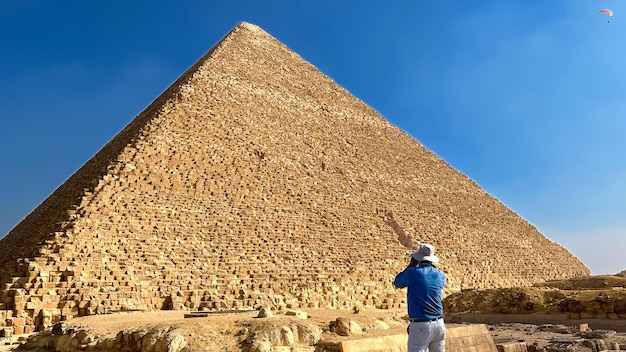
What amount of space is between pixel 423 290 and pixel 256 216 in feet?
54.2

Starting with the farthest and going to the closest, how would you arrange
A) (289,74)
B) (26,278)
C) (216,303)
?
(289,74)
(216,303)
(26,278)

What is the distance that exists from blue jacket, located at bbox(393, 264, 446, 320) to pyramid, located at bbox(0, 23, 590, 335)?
35.5 ft

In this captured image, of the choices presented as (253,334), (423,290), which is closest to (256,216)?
(253,334)

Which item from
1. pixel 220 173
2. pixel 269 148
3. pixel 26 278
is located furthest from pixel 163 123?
pixel 26 278

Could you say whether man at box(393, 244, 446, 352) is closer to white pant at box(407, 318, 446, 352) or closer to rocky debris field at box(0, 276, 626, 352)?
white pant at box(407, 318, 446, 352)

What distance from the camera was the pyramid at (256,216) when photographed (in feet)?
49.8

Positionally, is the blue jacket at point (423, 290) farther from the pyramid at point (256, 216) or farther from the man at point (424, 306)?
the pyramid at point (256, 216)

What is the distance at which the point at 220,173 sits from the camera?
21703 mm

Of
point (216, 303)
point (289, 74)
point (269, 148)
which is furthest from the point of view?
point (289, 74)

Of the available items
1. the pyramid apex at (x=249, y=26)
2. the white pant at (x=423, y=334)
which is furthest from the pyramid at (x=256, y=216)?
the white pant at (x=423, y=334)

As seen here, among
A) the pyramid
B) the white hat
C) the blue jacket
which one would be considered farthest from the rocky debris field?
the pyramid

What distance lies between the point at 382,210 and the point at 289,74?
1155 cm

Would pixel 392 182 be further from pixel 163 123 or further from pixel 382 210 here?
pixel 163 123

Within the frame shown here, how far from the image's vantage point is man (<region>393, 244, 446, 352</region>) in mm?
4301
